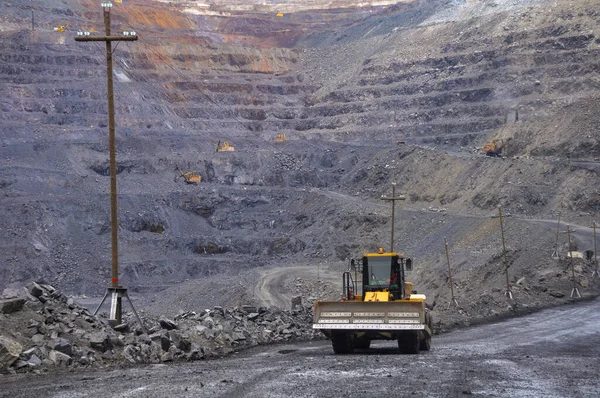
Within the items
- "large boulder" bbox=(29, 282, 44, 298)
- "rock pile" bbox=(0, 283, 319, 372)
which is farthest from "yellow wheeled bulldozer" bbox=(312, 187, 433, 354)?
"large boulder" bbox=(29, 282, 44, 298)

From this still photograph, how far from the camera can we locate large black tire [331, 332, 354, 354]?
2081 cm

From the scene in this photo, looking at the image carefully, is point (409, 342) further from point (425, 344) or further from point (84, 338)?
point (84, 338)

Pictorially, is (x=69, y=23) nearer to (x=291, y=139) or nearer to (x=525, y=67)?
(x=291, y=139)

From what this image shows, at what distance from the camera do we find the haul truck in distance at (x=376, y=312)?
20031mm

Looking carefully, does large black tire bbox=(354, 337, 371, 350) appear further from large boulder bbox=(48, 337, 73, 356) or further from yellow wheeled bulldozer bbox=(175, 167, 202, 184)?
yellow wheeled bulldozer bbox=(175, 167, 202, 184)

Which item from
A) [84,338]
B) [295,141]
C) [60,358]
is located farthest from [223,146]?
[60,358]

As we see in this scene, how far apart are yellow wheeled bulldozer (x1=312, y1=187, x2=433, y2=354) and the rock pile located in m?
2.91

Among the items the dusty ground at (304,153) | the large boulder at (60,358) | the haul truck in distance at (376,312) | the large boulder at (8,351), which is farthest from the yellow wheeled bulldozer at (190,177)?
the large boulder at (8,351)

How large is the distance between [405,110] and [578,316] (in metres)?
57.9

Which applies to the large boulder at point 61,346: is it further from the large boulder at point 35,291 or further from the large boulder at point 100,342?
the large boulder at point 35,291

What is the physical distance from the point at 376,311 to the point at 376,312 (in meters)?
0.02

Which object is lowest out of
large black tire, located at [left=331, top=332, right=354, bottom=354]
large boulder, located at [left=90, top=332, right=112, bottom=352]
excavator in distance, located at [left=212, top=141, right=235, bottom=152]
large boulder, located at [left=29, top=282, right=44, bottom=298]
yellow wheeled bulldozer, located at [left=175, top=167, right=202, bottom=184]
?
large black tire, located at [left=331, top=332, right=354, bottom=354]

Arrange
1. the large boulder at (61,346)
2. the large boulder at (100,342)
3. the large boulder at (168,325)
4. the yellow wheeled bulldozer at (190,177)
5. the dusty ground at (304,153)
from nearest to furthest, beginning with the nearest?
the large boulder at (61,346) < the large boulder at (100,342) < the large boulder at (168,325) < the dusty ground at (304,153) < the yellow wheeled bulldozer at (190,177)

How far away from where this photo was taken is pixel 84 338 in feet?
64.7
